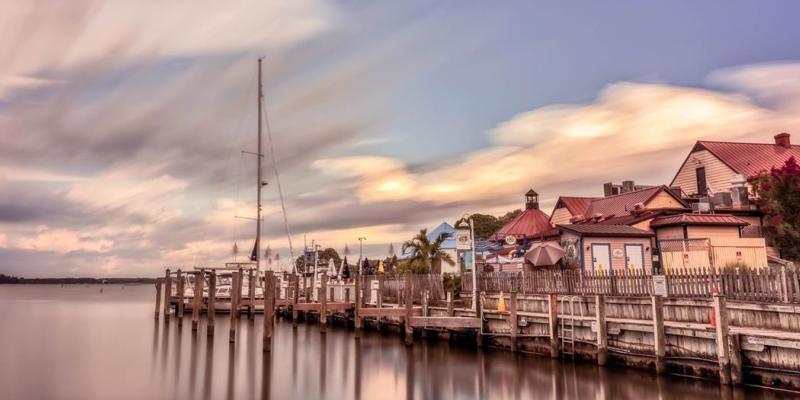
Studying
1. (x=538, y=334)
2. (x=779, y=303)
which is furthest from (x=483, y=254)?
(x=779, y=303)

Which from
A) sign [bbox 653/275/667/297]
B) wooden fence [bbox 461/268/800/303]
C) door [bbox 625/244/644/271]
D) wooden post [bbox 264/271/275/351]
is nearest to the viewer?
wooden fence [bbox 461/268/800/303]

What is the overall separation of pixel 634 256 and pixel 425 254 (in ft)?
51.8

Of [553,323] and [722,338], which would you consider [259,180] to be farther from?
[722,338]

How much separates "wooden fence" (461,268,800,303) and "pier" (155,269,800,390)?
0.11 ft

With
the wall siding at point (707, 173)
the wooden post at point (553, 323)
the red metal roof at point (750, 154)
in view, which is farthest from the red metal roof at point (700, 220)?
the wooden post at point (553, 323)

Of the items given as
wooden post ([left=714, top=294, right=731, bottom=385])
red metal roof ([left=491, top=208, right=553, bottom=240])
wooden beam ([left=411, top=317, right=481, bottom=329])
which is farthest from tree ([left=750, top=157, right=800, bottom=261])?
wooden post ([left=714, top=294, right=731, bottom=385])

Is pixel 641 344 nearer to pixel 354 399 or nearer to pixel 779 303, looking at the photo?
pixel 779 303

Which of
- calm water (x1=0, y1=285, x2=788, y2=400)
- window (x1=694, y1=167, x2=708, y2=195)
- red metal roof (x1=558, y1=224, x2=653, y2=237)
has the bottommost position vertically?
calm water (x1=0, y1=285, x2=788, y2=400)

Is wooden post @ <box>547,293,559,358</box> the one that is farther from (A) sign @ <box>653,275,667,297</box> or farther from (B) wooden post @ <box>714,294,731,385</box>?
(B) wooden post @ <box>714,294,731,385</box>

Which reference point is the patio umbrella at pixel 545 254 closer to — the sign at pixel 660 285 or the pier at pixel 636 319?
the pier at pixel 636 319

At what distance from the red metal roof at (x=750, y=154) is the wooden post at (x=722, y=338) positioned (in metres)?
28.8

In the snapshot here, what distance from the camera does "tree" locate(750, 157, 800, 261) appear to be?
34.0 metres

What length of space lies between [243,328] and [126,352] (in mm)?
12797

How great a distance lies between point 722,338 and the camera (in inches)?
704
